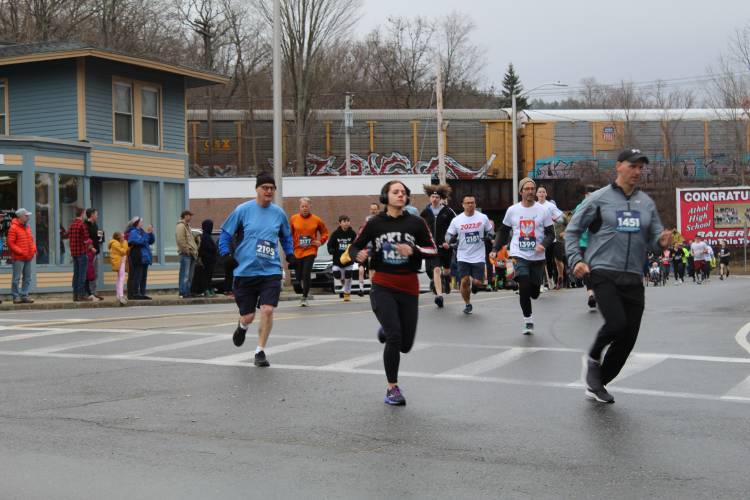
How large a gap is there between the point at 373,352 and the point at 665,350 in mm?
3269

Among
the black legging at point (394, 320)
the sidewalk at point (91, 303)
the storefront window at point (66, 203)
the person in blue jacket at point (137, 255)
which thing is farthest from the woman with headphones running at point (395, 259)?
the storefront window at point (66, 203)

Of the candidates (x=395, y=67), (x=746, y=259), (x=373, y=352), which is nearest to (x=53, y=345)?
(x=373, y=352)

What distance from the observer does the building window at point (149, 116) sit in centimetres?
2995

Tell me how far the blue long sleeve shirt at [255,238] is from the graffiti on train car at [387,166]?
113 ft

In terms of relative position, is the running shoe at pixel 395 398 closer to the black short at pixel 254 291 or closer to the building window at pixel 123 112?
the black short at pixel 254 291

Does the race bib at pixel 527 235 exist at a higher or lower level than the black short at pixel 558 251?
higher

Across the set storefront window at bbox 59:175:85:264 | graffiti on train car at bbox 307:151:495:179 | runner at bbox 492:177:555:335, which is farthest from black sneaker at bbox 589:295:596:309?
graffiti on train car at bbox 307:151:495:179

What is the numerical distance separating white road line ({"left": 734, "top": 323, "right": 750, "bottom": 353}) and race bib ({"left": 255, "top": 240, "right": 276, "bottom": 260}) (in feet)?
17.5

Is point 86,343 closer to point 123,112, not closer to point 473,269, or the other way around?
point 473,269

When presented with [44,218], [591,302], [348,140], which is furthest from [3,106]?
[348,140]

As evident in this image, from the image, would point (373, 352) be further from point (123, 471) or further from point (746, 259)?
point (746, 259)

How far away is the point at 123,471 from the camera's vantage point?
6.38 m

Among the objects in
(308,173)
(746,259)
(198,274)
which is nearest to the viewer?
(198,274)

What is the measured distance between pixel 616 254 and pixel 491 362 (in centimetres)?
292
